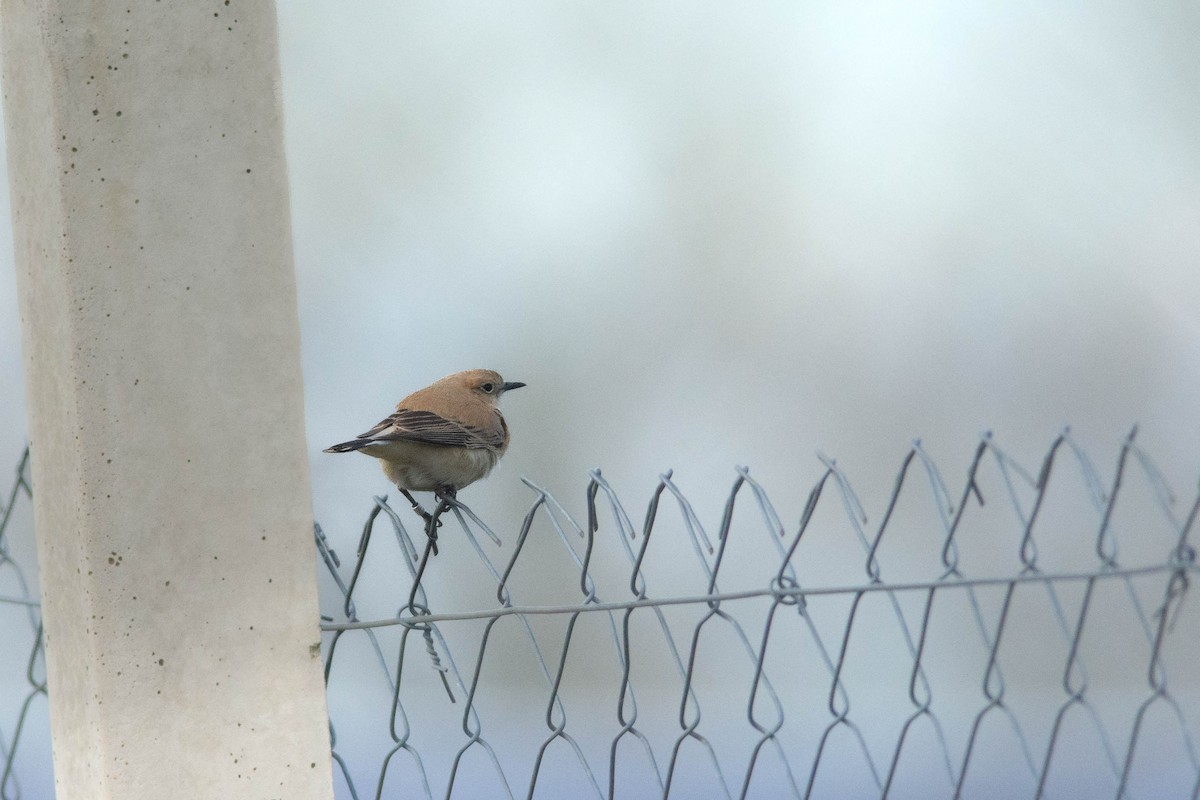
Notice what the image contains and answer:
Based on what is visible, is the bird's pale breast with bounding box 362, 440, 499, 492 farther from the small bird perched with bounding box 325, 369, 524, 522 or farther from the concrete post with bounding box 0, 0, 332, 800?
the concrete post with bounding box 0, 0, 332, 800

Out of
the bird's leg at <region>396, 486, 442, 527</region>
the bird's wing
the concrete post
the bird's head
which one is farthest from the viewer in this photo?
the bird's head

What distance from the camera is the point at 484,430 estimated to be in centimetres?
248

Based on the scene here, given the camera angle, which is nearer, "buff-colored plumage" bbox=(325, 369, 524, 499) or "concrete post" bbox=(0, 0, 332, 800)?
"concrete post" bbox=(0, 0, 332, 800)

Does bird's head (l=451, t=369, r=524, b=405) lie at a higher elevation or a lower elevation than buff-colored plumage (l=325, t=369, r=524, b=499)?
higher

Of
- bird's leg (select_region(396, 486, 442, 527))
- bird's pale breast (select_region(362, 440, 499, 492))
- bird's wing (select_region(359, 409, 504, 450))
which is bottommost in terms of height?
bird's leg (select_region(396, 486, 442, 527))

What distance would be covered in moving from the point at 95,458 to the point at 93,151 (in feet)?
1.10

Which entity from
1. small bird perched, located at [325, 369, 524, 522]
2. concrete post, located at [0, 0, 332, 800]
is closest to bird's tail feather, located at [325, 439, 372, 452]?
small bird perched, located at [325, 369, 524, 522]

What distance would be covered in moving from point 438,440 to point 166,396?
1168mm

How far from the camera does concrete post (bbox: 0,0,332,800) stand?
1.09 meters

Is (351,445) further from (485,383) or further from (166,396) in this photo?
(166,396)

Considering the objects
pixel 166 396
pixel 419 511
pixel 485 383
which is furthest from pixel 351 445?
pixel 166 396

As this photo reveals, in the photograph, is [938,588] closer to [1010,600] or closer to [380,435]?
[1010,600]

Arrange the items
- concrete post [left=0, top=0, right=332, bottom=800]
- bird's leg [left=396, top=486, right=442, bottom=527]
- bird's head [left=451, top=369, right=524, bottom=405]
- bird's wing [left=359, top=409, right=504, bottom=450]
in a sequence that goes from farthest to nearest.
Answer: bird's head [left=451, top=369, right=524, bottom=405] → bird's wing [left=359, top=409, right=504, bottom=450] → bird's leg [left=396, top=486, right=442, bottom=527] → concrete post [left=0, top=0, right=332, bottom=800]

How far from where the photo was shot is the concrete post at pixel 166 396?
42.8 inches
